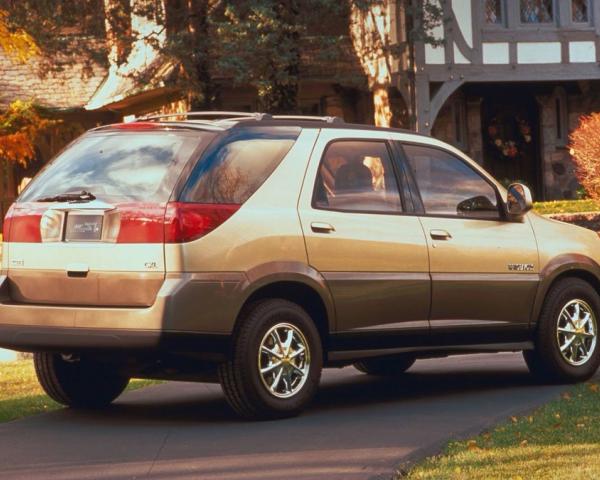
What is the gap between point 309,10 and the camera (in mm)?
26516

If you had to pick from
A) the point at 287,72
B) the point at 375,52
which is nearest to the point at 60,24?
the point at 287,72

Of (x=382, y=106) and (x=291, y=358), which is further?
(x=382, y=106)

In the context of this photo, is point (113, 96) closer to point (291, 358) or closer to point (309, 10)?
point (309, 10)

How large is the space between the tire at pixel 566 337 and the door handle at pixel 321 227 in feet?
6.99

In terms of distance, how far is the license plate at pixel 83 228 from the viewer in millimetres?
9203

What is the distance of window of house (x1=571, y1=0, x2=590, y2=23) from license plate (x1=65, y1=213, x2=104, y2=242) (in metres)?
22.4

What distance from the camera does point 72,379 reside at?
1007 centimetres

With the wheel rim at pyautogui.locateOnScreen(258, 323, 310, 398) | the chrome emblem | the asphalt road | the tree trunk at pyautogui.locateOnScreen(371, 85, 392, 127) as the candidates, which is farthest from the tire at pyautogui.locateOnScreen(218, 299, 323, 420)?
the tree trunk at pyautogui.locateOnScreen(371, 85, 392, 127)

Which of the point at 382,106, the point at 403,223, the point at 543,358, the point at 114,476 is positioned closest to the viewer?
the point at 114,476

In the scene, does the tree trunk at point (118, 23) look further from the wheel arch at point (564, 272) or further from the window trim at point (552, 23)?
the wheel arch at point (564, 272)

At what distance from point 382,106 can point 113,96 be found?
6.17 m

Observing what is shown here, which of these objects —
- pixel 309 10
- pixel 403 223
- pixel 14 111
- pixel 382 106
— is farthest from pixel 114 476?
pixel 14 111

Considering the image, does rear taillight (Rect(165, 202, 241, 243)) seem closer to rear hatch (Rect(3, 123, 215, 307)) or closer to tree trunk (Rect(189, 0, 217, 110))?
rear hatch (Rect(3, 123, 215, 307))

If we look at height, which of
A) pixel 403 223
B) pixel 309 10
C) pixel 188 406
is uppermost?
pixel 309 10
